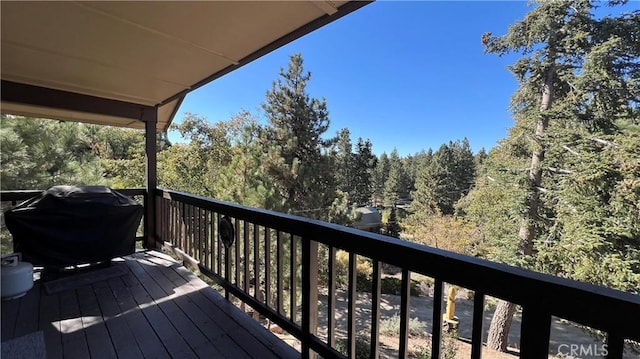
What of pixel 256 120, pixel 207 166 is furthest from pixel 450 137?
pixel 207 166

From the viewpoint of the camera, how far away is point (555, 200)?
9.15 metres

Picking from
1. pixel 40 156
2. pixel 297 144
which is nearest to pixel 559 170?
pixel 297 144

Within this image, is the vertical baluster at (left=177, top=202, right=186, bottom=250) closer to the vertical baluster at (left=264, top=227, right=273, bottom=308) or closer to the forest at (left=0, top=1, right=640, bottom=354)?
the vertical baluster at (left=264, top=227, right=273, bottom=308)

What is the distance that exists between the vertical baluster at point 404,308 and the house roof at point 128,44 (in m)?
1.42

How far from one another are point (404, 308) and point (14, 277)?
8.94ft

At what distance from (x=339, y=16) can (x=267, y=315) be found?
1.93m

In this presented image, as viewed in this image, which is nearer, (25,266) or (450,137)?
(25,266)

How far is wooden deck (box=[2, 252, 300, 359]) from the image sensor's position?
1824mm

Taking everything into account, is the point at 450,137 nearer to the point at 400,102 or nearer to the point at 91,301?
the point at 400,102

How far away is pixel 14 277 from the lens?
2.19 meters

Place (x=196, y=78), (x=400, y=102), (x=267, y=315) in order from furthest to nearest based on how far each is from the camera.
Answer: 1. (x=400, y=102)
2. (x=196, y=78)
3. (x=267, y=315)

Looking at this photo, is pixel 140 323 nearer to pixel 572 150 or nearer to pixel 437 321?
pixel 437 321

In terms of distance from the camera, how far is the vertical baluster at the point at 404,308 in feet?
4.07

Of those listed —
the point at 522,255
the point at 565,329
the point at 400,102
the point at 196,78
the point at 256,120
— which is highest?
the point at 400,102
